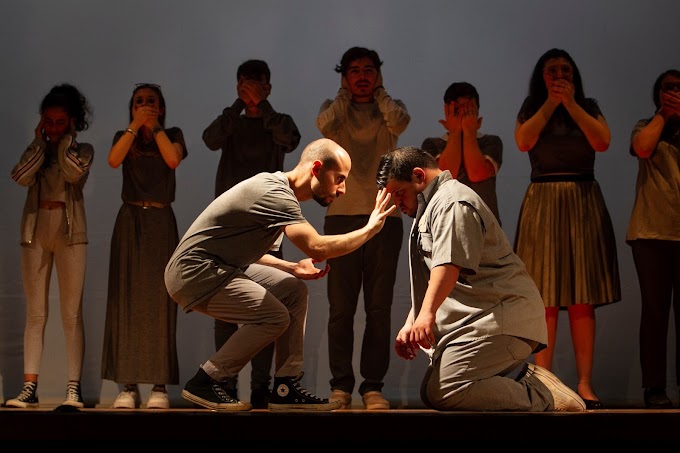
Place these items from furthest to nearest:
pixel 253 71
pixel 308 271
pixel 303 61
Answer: pixel 303 61 → pixel 253 71 → pixel 308 271

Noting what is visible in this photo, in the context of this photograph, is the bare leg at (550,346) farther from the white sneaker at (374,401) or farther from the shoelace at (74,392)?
the shoelace at (74,392)

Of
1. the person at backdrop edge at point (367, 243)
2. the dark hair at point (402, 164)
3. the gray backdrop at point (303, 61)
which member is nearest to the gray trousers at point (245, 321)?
the dark hair at point (402, 164)

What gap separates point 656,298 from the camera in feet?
16.1

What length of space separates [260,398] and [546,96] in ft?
7.02

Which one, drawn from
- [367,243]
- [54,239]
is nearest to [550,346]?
[367,243]

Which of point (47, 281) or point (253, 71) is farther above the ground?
point (253, 71)

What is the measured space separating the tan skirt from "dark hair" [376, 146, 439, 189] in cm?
118

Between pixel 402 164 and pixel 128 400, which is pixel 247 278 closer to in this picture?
pixel 402 164

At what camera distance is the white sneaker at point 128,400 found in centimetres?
492

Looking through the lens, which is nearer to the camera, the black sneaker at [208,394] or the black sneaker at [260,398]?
the black sneaker at [208,394]

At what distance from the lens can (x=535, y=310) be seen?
3.91 meters

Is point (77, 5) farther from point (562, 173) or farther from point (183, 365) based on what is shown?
point (562, 173)
